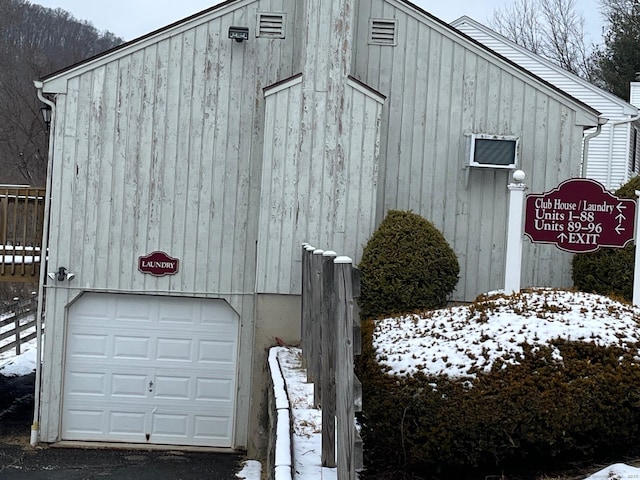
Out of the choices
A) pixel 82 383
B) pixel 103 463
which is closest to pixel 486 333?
pixel 103 463

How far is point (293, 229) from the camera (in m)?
12.4

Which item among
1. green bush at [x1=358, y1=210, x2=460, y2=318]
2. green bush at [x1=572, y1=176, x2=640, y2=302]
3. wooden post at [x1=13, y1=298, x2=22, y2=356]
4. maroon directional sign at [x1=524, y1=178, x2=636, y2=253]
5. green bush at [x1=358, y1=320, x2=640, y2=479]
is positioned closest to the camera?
green bush at [x1=358, y1=320, x2=640, y2=479]

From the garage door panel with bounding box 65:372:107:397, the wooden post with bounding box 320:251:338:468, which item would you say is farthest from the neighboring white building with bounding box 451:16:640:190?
the wooden post with bounding box 320:251:338:468

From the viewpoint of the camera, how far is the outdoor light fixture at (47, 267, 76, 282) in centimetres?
1311

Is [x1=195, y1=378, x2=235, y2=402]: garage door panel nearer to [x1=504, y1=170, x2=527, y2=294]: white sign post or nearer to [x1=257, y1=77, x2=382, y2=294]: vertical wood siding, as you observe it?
[x1=257, y1=77, x2=382, y2=294]: vertical wood siding

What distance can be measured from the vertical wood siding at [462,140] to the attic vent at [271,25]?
1.10m

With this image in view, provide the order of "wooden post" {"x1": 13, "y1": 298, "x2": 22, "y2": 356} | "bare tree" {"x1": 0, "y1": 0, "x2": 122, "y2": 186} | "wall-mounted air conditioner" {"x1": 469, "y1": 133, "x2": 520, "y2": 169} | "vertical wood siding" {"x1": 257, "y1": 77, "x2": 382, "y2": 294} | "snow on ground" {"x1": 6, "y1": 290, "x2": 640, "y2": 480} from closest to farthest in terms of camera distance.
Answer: "snow on ground" {"x1": 6, "y1": 290, "x2": 640, "y2": 480} → "vertical wood siding" {"x1": 257, "y1": 77, "x2": 382, "y2": 294} → "wall-mounted air conditioner" {"x1": 469, "y1": 133, "x2": 520, "y2": 169} → "wooden post" {"x1": 13, "y1": 298, "x2": 22, "y2": 356} → "bare tree" {"x1": 0, "y1": 0, "x2": 122, "y2": 186}

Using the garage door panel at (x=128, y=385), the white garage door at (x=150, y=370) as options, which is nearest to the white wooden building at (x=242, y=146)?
the white garage door at (x=150, y=370)

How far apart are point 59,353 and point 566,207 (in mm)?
8006

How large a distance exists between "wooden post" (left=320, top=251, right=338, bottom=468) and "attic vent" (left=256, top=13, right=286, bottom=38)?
7.72m

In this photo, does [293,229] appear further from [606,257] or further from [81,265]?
[606,257]

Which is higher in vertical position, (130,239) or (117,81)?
(117,81)

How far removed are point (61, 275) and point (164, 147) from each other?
238 cm

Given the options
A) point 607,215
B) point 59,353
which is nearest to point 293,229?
point 59,353
